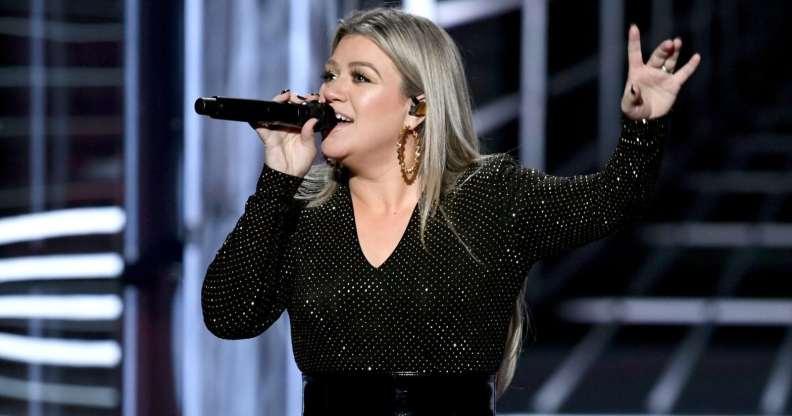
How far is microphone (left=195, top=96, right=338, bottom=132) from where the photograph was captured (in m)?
1.50

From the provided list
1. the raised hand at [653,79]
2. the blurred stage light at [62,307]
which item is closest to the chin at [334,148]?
the raised hand at [653,79]

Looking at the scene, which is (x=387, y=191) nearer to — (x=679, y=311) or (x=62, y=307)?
(x=62, y=307)

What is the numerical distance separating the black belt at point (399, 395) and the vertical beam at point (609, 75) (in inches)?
111

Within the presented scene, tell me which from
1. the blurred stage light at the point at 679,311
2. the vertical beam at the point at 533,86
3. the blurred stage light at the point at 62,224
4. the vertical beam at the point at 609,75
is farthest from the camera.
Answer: the vertical beam at the point at 609,75

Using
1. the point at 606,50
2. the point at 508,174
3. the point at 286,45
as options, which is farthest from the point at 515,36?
the point at 508,174

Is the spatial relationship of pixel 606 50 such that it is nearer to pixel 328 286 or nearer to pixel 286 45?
pixel 286 45

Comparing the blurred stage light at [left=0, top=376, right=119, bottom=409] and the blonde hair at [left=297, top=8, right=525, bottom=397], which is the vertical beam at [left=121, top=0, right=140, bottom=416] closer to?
the blurred stage light at [left=0, top=376, right=119, bottom=409]

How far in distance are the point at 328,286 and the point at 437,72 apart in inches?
12.9

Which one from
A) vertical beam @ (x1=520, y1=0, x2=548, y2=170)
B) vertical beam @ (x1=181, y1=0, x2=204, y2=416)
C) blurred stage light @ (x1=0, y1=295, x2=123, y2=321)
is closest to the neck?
vertical beam @ (x1=181, y1=0, x2=204, y2=416)

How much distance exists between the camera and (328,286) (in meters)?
1.61

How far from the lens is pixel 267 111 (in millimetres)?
1558

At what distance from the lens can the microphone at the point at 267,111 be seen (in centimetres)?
150

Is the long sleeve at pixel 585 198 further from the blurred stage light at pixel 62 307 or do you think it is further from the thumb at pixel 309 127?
the blurred stage light at pixel 62 307

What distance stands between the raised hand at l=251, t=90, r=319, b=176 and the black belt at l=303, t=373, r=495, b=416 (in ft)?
0.94
